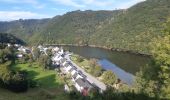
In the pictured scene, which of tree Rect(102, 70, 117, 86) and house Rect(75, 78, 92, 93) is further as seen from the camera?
tree Rect(102, 70, 117, 86)

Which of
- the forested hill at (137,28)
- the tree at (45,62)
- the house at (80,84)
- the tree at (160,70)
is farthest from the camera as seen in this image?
the forested hill at (137,28)

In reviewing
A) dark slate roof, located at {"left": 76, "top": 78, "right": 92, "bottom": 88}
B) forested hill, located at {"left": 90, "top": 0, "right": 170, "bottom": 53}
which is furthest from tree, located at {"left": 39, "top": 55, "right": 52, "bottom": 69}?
forested hill, located at {"left": 90, "top": 0, "right": 170, "bottom": 53}

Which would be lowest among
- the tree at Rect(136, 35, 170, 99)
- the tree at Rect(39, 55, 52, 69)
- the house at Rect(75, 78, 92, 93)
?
the house at Rect(75, 78, 92, 93)

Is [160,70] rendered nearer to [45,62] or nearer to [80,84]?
[80,84]

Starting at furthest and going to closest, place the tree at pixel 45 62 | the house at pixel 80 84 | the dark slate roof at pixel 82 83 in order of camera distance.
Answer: the tree at pixel 45 62 → the dark slate roof at pixel 82 83 → the house at pixel 80 84

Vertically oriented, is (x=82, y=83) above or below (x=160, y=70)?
below

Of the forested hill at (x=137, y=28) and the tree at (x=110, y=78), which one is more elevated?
the forested hill at (x=137, y=28)

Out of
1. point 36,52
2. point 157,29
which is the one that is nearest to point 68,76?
point 36,52

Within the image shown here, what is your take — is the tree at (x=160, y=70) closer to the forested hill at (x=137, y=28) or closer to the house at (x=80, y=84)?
the house at (x=80, y=84)

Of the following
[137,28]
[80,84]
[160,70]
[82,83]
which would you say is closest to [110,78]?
[82,83]

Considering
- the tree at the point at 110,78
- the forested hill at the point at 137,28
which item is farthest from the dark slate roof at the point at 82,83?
the forested hill at the point at 137,28

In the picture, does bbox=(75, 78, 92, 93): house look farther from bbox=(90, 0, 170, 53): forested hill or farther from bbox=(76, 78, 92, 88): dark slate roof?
bbox=(90, 0, 170, 53): forested hill
